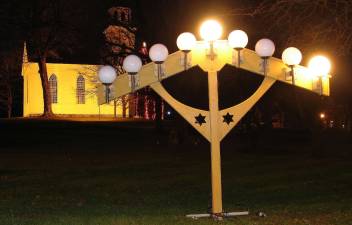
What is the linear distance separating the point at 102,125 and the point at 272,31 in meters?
39.7

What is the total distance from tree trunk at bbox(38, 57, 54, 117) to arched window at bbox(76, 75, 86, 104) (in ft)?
22.3

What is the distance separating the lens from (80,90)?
74750mm

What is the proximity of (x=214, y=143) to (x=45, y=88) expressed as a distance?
187 ft

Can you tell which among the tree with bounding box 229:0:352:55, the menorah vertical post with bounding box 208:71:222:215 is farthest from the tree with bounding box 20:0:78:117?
the menorah vertical post with bounding box 208:71:222:215

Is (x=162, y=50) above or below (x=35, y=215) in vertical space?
above

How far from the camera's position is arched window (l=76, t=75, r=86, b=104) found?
74.0 m

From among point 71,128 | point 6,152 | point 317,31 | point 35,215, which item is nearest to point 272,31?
point 317,31

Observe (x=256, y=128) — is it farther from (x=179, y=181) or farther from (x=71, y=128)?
(x=71, y=128)

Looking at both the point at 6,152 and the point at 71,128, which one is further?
the point at 71,128

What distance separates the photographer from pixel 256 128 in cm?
3353

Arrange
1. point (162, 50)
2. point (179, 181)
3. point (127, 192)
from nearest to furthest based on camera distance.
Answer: point (162, 50) < point (127, 192) < point (179, 181)

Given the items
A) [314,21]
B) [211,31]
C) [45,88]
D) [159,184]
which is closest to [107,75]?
[211,31]

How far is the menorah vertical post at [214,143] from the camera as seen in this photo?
11.4 metres

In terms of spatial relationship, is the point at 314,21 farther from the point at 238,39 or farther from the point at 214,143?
the point at 214,143
